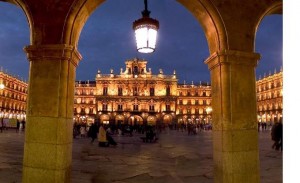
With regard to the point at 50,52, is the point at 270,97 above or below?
above

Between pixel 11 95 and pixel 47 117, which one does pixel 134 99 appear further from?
pixel 47 117

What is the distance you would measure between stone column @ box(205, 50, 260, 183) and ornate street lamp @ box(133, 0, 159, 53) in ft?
4.15

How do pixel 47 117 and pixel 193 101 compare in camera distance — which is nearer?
pixel 47 117

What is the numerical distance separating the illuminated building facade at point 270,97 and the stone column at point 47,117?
209 ft

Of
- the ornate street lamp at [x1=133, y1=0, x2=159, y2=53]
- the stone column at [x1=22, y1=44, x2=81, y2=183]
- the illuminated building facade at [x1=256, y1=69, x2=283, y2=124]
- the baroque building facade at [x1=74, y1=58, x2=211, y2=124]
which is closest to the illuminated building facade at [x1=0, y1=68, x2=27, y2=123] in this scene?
the baroque building facade at [x1=74, y1=58, x2=211, y2=124]

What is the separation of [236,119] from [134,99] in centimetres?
6973

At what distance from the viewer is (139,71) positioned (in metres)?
76.7

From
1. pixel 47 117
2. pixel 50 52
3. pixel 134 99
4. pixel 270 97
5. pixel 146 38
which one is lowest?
pixel 47 117

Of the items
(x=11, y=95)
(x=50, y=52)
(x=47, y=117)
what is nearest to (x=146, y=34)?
(x=50, y=52)

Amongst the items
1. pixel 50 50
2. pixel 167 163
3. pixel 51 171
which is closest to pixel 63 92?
pixel 50 50

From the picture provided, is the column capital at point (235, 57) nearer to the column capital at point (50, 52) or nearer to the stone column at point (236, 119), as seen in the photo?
the stone column at point (236, 119)

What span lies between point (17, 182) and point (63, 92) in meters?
2.71

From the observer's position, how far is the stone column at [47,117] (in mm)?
4539

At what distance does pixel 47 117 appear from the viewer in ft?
15.0
